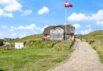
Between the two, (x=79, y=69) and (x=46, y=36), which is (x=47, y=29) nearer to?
(x=46, y=36)

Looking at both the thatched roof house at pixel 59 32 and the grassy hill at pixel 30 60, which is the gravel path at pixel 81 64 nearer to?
the grassy hill at pixel 30 60

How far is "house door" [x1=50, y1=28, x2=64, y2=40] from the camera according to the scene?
96.9 m

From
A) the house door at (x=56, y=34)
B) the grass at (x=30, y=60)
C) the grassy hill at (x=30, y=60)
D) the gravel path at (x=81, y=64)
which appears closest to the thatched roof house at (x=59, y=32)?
the house door at (x=56, y=34)

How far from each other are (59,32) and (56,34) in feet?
4.19

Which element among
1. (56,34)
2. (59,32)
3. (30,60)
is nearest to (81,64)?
(30,60)

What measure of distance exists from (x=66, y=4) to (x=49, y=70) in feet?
177

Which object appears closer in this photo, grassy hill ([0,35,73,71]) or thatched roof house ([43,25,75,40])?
grassy hill ([0,35,73,71])

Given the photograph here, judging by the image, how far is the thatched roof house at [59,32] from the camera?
3836 inches

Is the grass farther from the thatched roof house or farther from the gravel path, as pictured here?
the thatched roof house

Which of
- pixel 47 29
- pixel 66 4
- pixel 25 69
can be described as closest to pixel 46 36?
pixel 47 29

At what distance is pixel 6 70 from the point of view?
23.5 meters

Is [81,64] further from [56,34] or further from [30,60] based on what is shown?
[56,34]

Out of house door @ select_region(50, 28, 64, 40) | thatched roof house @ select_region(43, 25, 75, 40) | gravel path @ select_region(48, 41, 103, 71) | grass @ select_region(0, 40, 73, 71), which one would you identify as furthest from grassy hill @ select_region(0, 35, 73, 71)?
thatched roof house @ select_region(43, 25, 75, 40)

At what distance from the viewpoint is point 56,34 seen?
98.4 meters
